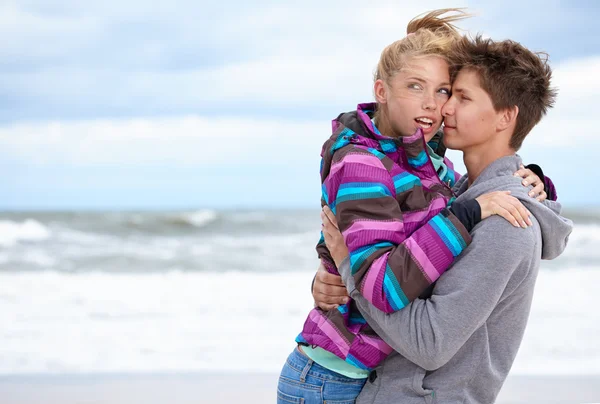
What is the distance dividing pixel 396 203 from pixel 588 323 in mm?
5838

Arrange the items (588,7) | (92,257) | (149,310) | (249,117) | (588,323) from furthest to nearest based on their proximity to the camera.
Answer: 1. (249,117)
2. (588,7)
3. (92,257)
4. (149,310)
5. (588,323)

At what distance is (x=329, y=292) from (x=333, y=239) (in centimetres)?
18

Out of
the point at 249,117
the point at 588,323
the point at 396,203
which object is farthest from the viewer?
the point at 249,117

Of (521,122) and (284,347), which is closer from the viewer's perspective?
(521,122)

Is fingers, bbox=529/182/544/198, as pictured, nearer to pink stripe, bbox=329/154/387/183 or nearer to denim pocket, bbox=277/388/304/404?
pink stripe, bbox=329/154/387/183

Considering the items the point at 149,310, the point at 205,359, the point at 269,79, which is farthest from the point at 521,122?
the point at 269,79

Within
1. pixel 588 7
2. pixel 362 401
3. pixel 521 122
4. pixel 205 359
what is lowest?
pixel 362 401

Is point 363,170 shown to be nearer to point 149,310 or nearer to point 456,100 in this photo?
point 456,100

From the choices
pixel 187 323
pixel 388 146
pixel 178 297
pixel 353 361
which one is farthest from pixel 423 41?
pixel 178 297

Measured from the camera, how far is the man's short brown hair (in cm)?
195

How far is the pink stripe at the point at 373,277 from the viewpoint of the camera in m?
1.77

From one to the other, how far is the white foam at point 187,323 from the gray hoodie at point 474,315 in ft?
11.6

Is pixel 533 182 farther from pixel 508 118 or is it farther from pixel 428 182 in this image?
pixel 428 182

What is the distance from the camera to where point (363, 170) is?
186 cm
